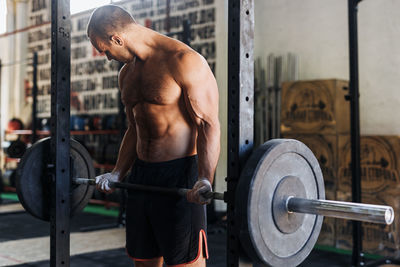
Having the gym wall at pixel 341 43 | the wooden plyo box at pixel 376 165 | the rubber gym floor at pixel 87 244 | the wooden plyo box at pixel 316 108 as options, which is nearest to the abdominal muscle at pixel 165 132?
the rubber gym floor at pixel 87 244

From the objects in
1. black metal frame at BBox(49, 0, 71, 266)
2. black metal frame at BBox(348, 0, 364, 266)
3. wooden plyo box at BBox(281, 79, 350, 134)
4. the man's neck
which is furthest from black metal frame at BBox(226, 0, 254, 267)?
wooden plyo box at BBox(281, 79, 350, 134)

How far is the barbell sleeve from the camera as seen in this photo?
1288mm

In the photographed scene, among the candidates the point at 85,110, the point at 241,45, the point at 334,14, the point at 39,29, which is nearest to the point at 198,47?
the point at 334,14

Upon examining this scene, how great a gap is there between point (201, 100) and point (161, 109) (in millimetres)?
176

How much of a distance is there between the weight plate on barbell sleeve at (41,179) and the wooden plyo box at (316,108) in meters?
2.81

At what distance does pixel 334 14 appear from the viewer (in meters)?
5.18

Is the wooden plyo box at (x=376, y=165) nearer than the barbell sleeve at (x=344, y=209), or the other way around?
the barbell sleeve at (x=344, y=209)

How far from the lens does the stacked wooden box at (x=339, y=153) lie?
165 inches

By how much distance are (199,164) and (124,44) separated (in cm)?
54

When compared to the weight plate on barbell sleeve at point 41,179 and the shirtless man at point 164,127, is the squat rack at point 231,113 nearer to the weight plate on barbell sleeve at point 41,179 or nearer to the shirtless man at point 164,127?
the weight plate on barbell sleeve at point 41,179

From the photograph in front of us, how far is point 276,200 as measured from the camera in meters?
1.46

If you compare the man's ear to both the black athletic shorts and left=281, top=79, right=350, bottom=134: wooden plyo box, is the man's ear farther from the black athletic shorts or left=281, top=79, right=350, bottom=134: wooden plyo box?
left=281, top=79, right=350, bottom=134: wooden plyo box

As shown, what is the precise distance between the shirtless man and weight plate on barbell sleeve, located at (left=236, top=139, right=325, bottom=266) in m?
0.33

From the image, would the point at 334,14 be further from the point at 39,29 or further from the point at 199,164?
the point at 39,29
